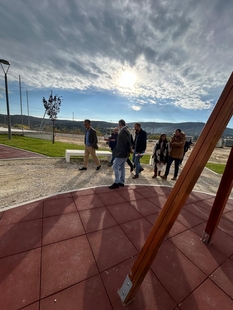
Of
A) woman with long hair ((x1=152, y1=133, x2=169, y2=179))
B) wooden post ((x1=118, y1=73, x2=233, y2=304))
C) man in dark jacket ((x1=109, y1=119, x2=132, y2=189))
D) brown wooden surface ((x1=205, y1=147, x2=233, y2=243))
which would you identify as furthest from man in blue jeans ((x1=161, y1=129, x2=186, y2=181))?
wooden post ((x1=118, y1=73, x2=233, y2=304))

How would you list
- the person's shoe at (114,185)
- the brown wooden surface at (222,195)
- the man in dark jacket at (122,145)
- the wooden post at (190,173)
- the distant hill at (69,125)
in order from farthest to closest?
the distant hill at (69,125), the person's shoe at (114,185), the man in dark jacket at (122,145), the brown wooden surface at (222,195), the wooden post at (190,173)

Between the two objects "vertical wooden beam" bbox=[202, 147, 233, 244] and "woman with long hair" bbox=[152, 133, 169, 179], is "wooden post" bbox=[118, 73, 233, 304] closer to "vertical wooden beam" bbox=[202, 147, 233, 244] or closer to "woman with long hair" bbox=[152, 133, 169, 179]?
"vertical wooden beam" bbox=[202, 147, 233, 244]

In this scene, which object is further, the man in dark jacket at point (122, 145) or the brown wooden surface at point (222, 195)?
the man in dark jacket at point (122, 145)

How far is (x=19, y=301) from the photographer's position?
4.25 ft

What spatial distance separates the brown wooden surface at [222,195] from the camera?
1.84 m

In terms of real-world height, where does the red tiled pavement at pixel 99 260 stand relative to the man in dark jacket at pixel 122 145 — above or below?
below

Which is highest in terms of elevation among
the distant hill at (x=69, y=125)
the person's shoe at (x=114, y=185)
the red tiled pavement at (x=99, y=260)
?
the distant hill at (x=69, y=125)

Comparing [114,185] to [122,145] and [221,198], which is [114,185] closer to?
[122,145]

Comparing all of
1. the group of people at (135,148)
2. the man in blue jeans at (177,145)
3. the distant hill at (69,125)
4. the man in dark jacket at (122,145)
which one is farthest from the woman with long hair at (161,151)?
the man in dark jacket at (122,145)

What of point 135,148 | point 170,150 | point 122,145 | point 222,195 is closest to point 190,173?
point 222,195

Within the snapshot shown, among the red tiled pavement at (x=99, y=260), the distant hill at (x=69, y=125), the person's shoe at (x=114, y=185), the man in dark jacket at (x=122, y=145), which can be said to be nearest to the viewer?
the red tiled pavement at (x=99, y=260)

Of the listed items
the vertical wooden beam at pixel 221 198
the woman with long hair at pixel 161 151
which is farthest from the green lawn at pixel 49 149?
the vertical wooden beam at pixel 221 198

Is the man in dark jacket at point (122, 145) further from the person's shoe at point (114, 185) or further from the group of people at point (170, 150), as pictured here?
the group of people at point (170, 150)

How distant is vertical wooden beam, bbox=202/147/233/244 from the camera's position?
184 centimetres
